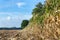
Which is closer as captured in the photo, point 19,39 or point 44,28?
point 44,28

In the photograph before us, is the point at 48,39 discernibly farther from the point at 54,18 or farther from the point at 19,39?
the point at 19,39

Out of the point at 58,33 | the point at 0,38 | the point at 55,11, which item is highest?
the point at 55,11

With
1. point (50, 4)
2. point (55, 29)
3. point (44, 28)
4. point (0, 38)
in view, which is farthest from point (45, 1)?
point (0, 38)

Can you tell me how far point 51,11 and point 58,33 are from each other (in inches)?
97.8

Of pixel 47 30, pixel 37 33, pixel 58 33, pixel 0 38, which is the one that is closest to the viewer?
pixel 58 33

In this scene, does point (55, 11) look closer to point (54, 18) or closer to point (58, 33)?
point (54, 18)

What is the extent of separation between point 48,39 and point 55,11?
1988mm

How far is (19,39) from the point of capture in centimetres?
2028

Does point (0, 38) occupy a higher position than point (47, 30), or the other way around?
point (47, 30)

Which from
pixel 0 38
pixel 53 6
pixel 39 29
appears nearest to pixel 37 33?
pixel 39 29

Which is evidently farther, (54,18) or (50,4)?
(50,4)

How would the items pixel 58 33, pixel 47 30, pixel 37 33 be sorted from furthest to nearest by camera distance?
pixel 37 33 → pixel 47 30 → pixel 58 33

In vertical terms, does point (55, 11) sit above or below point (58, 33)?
above

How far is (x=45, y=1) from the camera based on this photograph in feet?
67.6
